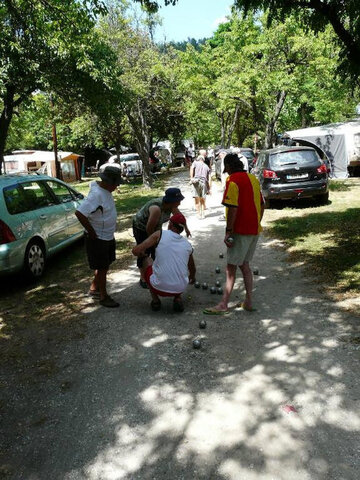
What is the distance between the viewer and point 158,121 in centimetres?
3084

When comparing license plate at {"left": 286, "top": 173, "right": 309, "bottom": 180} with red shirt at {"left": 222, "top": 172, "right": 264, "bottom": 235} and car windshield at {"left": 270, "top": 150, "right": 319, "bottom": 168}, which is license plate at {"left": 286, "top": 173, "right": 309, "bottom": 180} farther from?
red shirt at {"left": 222, "top": 172, "right": 264, "bottom": 235}

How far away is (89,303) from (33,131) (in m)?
47.5

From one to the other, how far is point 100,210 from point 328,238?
17.2 feet

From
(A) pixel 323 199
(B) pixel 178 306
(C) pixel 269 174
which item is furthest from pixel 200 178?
(B) pixel 178 306

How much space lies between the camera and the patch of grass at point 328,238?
6163mm

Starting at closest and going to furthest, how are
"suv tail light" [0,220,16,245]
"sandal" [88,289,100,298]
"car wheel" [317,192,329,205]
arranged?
"sandal" [88,289,100,298]
"suv tail light" [0,220,16,245]
"car wheel" [317,192,329,205]

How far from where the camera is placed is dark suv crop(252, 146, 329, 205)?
11539 mm

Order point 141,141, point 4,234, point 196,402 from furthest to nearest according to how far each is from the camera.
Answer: point 141,141 → point 4,234 → point 196,402

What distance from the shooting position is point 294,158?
38.5 ft

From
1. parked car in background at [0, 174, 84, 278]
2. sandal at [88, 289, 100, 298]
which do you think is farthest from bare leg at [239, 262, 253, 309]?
parked car in background at [0, 174, 84, 278]

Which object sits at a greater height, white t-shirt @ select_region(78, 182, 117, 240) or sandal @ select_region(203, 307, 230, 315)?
white t-shirt @ select_region(78, 182, 117, 240)

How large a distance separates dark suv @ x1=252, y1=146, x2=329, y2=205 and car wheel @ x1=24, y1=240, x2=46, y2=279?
22.9 feet

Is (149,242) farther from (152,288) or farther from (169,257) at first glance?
(152,288)

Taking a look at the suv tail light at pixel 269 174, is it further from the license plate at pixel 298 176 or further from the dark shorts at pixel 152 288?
the dark shorts at pixel 152 288
